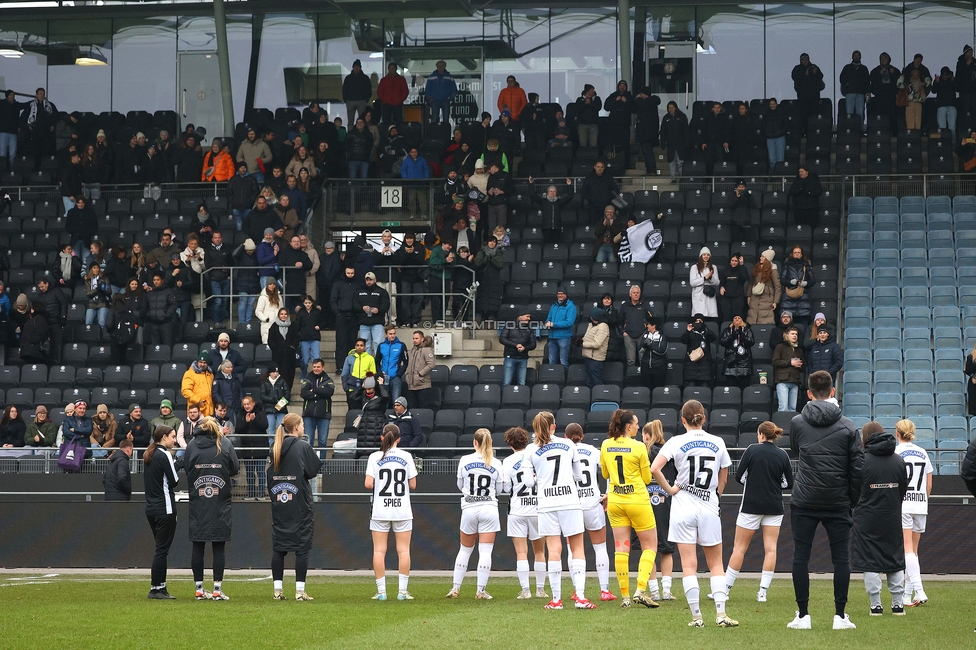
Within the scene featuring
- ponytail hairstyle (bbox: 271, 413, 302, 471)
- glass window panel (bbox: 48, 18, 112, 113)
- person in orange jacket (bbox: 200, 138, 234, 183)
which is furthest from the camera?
glass window panel (bbox: 48, 18, 112, 113)

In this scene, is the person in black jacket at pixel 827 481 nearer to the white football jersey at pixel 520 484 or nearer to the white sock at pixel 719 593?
the white sock at pixel 719 593

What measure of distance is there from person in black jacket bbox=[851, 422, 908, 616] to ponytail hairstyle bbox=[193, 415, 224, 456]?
6475 millimetres

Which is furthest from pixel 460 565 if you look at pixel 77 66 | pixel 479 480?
pixel 77 66

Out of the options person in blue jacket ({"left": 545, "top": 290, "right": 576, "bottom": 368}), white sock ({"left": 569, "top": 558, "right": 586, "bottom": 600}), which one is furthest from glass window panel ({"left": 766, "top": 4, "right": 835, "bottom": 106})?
white sock ({"left": 569, "top": 558, "right": 586, "bottom": 600})

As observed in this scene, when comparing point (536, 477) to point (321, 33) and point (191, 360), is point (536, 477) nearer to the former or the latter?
point (191, 360)

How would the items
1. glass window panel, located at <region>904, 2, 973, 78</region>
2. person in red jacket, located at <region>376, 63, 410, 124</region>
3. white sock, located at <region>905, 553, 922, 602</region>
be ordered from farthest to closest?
glass window panel, located at <region>904, 2, 973, 78</region>
person in red jacket, located at <region>376, 63, 410, 124</region>
white sock, located at <region>905, 553, 922, 602</region>

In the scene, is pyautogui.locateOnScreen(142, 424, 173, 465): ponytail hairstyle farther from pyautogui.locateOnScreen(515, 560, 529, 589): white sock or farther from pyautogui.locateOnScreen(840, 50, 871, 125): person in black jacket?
pyautogui.locateOnScreen(840, 50, 871, 125): person in black jacket

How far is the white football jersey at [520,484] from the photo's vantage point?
13.1m

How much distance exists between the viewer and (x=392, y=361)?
71.2 feet

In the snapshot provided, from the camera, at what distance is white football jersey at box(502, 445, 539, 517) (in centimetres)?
1310

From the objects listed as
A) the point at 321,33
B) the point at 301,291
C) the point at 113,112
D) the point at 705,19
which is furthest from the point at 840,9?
the point at 113,112

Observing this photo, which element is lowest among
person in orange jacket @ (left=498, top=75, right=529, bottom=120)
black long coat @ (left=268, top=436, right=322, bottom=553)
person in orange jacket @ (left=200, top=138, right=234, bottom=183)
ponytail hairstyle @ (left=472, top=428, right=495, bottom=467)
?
black long coat @ (left=268, top=436, right=322, bottom=553)

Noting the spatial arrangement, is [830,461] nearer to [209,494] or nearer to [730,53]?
[209,494]

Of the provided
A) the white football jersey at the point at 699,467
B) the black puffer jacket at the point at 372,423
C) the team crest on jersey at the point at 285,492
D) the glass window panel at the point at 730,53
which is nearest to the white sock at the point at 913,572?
the white football jersey at the point at 699,467
